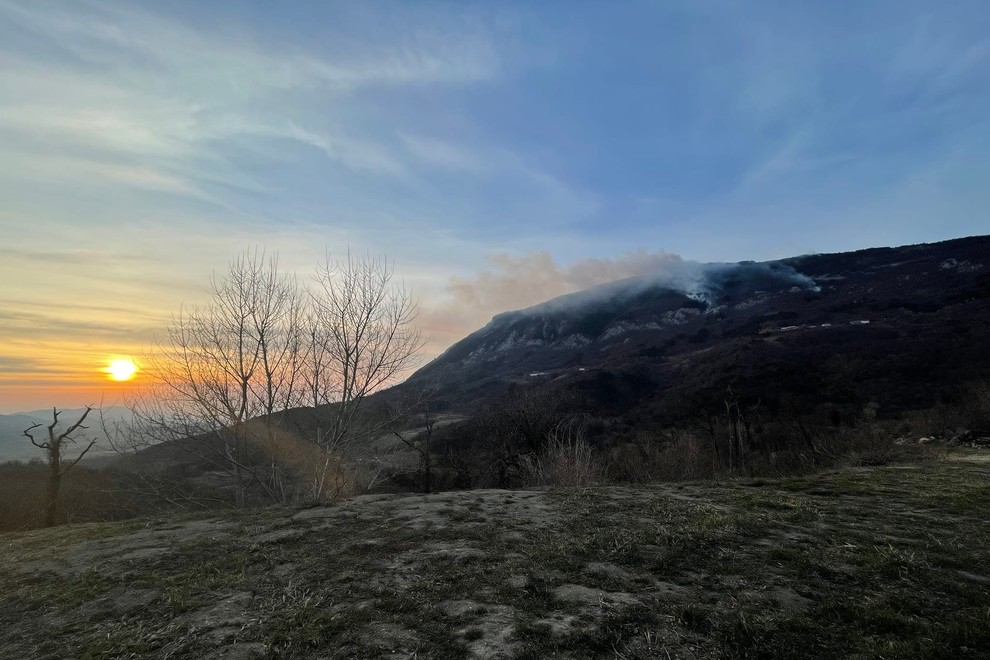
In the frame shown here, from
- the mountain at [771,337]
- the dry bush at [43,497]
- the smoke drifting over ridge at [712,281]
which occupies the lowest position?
the dry bush at [43,497]

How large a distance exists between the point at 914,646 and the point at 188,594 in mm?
5768

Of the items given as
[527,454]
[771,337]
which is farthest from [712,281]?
[527,454]

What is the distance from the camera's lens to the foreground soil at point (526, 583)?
3.38 m

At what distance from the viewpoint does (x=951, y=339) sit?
57719mm

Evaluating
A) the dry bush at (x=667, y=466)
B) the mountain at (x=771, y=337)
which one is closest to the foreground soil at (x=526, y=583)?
the dry bush at (x=667, y=466)

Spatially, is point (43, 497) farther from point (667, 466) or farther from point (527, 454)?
point (667, 466)

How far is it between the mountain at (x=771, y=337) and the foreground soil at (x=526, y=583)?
108ft

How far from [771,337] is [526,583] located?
292 ft

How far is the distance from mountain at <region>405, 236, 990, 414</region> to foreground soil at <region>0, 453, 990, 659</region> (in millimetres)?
32950

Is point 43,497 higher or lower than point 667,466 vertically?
higher

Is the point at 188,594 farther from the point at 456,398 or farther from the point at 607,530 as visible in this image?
the point at 456,398

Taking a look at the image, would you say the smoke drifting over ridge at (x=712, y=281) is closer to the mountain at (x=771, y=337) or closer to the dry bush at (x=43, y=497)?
the mountain at (x=771, y=337)

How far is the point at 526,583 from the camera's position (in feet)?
14.5

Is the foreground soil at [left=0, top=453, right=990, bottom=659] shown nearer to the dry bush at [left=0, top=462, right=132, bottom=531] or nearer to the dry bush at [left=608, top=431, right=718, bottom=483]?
the dry bush at [left=608, top=431, right=718, bottom=483]
